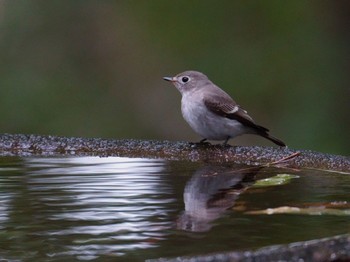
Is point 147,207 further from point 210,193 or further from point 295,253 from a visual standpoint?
point 295,253

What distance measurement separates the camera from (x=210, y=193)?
3650 millimetres

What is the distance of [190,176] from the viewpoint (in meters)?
4.16

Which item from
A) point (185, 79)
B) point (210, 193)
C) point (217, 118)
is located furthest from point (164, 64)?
point (210, 193)

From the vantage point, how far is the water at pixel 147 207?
2.58 m

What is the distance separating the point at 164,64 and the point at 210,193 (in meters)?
6.80

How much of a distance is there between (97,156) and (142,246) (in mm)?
2302

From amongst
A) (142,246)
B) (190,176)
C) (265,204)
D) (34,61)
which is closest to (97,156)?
(190,176)

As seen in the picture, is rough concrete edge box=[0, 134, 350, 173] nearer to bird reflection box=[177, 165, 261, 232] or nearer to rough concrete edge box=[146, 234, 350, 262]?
bird reflection box=[177, 165, 261, 232]

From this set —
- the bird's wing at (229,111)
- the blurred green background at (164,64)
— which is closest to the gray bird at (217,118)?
the bird's wing at (229,111)

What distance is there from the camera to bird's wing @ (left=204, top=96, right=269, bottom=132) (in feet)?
19.9

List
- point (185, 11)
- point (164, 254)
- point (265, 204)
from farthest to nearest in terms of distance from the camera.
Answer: point (185, 11) < point (265, 204) < point (164, 254)

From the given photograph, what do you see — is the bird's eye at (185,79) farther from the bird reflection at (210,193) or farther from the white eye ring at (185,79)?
the bird reflection at (210,193)

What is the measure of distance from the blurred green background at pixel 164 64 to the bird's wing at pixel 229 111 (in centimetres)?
A: 341

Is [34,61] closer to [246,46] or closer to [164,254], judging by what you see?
[246,46]
